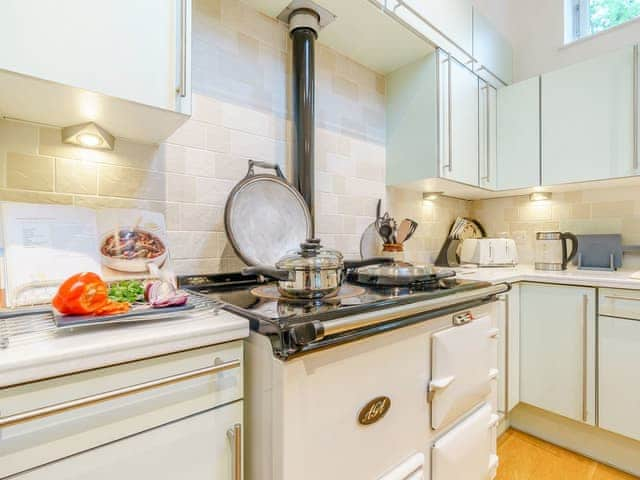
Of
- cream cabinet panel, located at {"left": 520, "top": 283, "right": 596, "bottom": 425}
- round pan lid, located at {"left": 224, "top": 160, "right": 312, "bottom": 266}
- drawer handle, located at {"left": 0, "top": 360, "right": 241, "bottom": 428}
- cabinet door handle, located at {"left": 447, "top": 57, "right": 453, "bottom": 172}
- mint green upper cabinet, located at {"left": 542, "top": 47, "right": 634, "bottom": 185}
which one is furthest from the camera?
cabinet door handle, located at {"left": 447, "top": 57, "right": 453, "bottom": 172}

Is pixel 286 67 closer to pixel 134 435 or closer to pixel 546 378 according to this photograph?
pixel 134 435

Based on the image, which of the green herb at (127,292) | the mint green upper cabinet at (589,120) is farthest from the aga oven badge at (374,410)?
the mint green upper cabinet at (589,120)

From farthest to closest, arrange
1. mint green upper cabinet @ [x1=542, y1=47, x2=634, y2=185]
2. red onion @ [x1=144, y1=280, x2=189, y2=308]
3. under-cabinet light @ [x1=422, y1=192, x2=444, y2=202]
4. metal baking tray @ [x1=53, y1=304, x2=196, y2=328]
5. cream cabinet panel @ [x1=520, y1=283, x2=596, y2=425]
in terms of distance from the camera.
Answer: under-cabinet light @ [x1=422, y1=192, x2=444, y2=202] < mint green upper cabinet @ [x1=542, y1=47, x2=634, y2=185] < cream cabinet panel @ [x1=520, y1=283, x2=596, y2=425] < red onion @ [x1=144, y1=280, x2=189, y2=308] < metal baking tray @ [x1=53, y1=304, x2=196, y2=328]

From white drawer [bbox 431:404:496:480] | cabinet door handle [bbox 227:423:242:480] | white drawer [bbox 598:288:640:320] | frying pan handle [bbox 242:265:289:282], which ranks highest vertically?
frying pan handle [bbox 242:265:289:282]

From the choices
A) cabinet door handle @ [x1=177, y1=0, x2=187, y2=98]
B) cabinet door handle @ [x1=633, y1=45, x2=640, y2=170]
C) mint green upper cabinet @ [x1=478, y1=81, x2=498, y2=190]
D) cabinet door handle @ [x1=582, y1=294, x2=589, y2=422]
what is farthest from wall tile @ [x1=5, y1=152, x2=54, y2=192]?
cabinet door handle @ [x1=633, y1=45, x2=640, y2=170]

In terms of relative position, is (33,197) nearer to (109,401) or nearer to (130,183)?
(130,183)

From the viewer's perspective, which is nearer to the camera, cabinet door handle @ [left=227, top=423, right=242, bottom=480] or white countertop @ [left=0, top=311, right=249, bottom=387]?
white countertop @ [left=0, top=311, right=249, bottom=387]

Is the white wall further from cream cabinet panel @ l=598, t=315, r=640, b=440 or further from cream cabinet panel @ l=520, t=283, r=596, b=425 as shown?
cream cabinet panel @ l=598, t=315, r=640, b=440

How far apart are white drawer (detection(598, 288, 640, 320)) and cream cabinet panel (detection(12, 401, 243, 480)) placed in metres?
1.72

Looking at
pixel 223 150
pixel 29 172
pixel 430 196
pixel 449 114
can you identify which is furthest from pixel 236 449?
pixel 430 196

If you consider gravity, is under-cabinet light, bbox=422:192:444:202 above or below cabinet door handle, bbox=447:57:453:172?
below

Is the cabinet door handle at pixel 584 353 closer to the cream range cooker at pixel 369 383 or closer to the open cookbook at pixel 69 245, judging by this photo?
the cream range cooker at pixel 369 383

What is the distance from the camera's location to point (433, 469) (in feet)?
3.33

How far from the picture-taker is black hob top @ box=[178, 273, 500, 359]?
2.17ft
